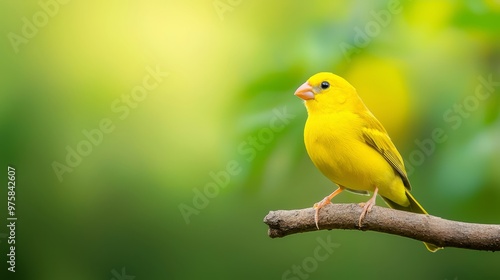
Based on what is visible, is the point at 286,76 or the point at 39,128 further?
the point at 39,128

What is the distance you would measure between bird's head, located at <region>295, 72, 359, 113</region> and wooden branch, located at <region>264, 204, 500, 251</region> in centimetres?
34

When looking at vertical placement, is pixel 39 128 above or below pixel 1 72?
below

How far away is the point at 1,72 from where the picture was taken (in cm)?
315

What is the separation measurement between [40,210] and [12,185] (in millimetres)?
169

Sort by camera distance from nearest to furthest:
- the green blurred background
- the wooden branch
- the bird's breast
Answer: the wooden branch → the bird's breast → the green blurred background

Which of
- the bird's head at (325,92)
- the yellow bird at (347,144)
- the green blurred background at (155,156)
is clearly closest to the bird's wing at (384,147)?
the yellow bird at (347,144)

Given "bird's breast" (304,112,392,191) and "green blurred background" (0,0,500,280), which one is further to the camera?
"green blurred background" (0,0,500,280)

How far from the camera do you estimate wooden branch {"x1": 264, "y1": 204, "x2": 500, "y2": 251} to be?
2.00m

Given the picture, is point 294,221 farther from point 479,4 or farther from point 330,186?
point 479,4

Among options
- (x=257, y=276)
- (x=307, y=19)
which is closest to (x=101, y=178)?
(x=257, y=276)

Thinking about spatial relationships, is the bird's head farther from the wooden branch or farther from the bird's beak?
the wooden branch

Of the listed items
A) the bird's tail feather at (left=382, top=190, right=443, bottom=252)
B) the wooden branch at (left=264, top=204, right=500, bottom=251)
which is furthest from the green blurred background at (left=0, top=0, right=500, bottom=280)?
the wooden branch at (left=264, top=204, right=500, bottom=251)

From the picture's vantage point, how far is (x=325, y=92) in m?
2.35

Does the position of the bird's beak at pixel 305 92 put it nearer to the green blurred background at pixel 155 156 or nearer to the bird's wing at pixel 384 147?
the bird's wing at pixel 384 147
